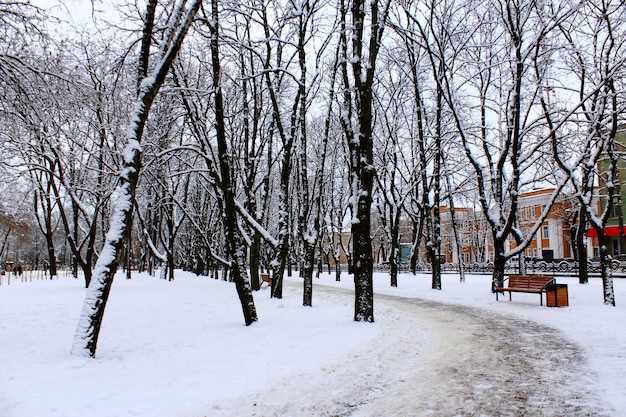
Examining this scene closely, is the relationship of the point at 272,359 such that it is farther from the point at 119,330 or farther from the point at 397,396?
the point at 119,330

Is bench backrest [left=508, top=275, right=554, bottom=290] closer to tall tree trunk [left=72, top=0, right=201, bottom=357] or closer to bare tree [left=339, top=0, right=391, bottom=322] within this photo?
bare tree [left=339, top=0, right=391, bottom=322]

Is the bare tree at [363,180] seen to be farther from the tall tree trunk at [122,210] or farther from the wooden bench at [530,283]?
the wooden bench at [530,283]

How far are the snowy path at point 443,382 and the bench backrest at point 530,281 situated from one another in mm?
5281

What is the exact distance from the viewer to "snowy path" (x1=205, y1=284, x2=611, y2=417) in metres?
4.71

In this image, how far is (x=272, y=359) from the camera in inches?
269

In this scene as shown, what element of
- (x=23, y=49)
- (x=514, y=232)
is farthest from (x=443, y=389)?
(x=514, y=232)

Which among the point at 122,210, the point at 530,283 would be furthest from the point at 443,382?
the point at 530,283

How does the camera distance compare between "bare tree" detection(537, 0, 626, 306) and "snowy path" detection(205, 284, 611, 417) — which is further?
"bare tree" detection(537, 0, 626, 306)

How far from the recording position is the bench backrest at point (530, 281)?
45.1 feet

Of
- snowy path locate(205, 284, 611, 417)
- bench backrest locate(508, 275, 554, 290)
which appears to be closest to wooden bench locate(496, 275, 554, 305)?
bench backrest locate(508, 275, 554, 290)

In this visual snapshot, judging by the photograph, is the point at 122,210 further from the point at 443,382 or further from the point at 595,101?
the point at 595,101

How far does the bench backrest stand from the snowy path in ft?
17.3

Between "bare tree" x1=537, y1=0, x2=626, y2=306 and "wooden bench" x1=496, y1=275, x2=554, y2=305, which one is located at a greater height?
"bare tree" x1=537, y1=0, x2=626, y2=306

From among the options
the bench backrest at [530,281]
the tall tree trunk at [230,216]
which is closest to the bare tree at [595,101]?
the bench backrest at [530,281]
